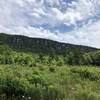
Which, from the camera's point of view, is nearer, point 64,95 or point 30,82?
point 64,95

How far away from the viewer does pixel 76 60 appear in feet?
346

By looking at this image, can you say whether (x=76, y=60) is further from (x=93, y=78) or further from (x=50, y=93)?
(x=50, y=93)

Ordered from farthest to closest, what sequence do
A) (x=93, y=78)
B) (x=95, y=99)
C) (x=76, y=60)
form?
(x=76, y=60)
(x=93, y=78)
(x=95, y=99)

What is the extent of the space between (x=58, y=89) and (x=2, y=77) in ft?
6.36

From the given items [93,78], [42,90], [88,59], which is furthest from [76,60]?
[42,90]

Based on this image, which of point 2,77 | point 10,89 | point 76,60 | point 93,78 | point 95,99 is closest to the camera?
point 95,99

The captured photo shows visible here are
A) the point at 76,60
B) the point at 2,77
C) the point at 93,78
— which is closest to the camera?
the point at 2,77

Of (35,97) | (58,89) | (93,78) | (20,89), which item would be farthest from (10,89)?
(93,78)

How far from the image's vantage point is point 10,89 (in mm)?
8703

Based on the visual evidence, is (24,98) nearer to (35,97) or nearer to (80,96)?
(35,97)

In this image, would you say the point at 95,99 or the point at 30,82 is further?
the point at 30,82

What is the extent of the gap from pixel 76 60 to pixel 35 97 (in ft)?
321

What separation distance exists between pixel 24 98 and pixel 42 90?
2.40 ft

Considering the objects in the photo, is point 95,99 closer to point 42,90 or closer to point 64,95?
point 64,95
